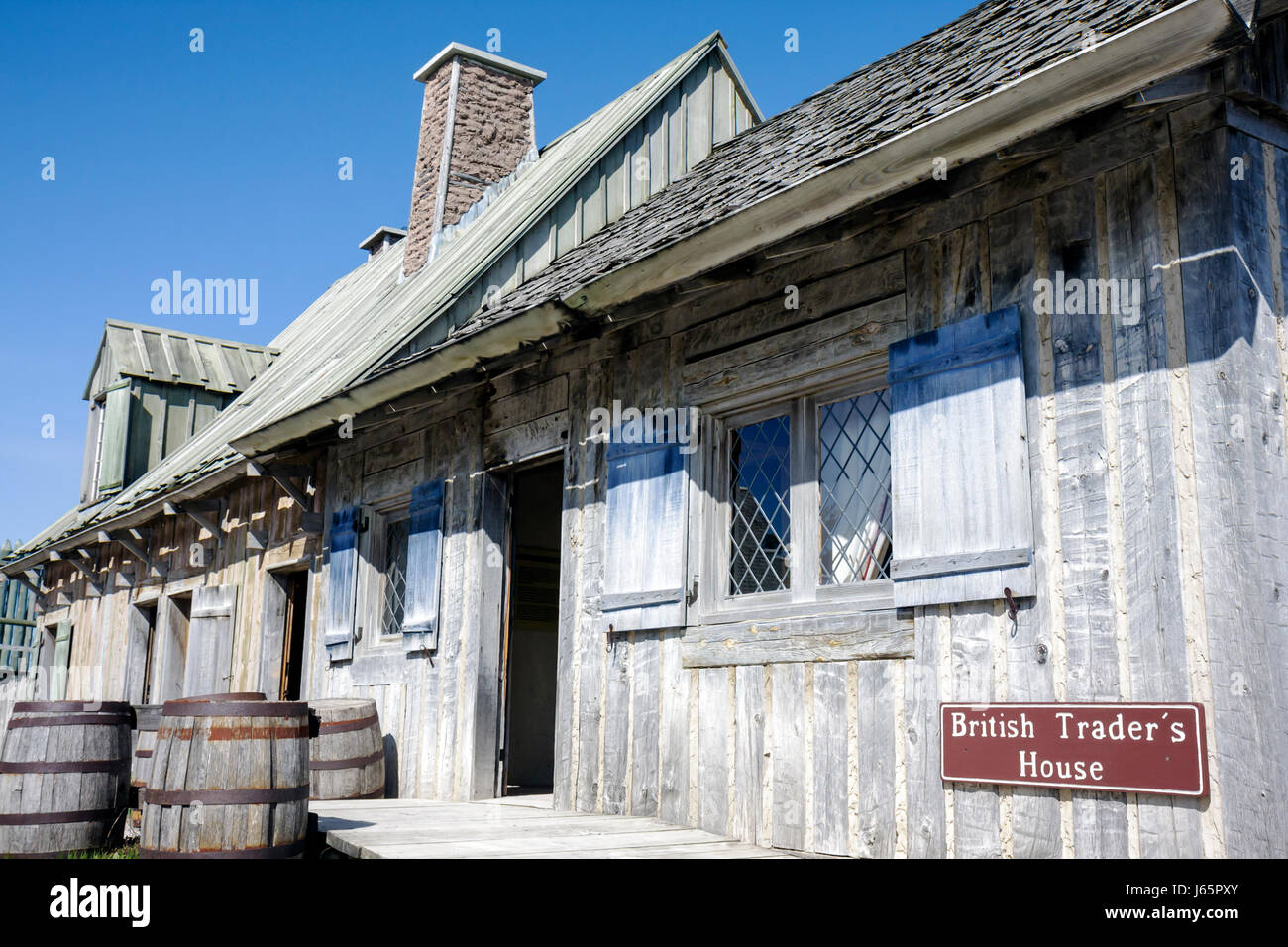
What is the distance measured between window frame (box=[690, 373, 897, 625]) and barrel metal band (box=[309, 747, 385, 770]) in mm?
2611

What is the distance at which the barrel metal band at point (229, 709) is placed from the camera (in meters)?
4.88

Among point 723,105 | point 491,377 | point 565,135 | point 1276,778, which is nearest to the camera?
point 1276,778

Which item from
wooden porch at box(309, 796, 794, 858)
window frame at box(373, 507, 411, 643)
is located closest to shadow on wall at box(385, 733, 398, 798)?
window frame at box(373, 507, 411, 643)

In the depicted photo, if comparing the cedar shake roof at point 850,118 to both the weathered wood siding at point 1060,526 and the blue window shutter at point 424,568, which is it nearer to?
the weathered wood siding at point 1060,526

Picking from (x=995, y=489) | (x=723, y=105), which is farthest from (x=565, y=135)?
(x=995, y=489)

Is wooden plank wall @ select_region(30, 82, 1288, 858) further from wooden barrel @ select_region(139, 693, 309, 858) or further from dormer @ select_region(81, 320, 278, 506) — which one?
dormer @ select_region(81, 320, 278, 506)

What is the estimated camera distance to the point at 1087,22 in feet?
16.5

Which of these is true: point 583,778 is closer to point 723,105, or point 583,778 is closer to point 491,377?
point 491,377

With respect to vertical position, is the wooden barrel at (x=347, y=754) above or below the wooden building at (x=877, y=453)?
below

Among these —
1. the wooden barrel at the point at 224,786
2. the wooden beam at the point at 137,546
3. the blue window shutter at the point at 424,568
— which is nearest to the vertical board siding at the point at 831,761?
the wooden barrel at the point at 224,786

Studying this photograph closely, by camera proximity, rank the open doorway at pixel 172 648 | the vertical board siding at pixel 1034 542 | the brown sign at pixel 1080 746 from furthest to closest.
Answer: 1. the open doorway at pixel 172 648
2. the vertical board siding at pixel 1034 542
3. the brown sign at pixel 1080 746

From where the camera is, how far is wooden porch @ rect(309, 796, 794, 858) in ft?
15.5

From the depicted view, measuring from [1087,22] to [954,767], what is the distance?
10.7ft

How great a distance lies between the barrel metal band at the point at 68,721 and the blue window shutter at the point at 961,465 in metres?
4.47
